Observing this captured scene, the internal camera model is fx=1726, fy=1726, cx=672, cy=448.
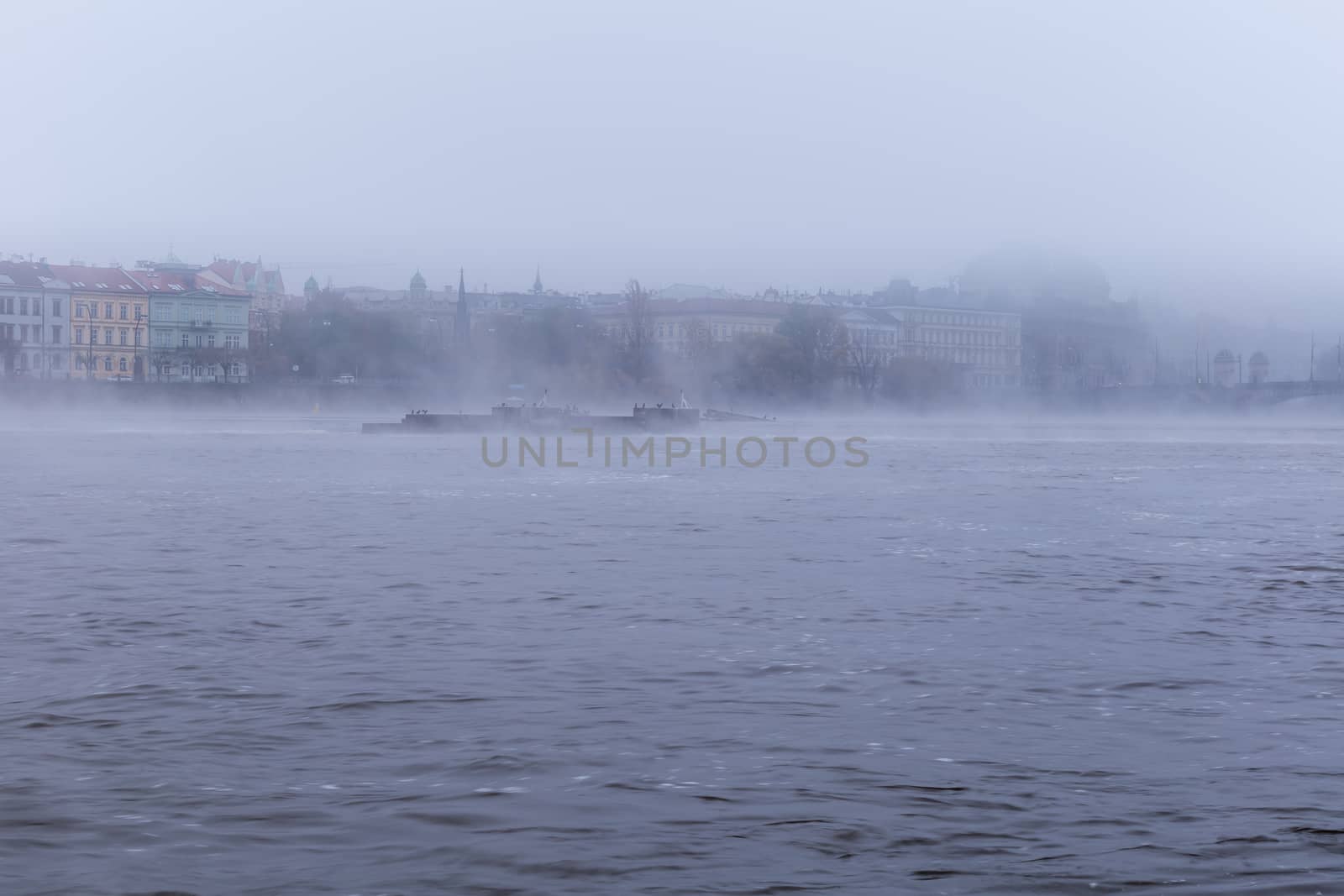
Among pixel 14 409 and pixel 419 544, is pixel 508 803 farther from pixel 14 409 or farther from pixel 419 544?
pixel 14 409

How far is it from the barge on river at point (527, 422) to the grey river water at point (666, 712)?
4404cm

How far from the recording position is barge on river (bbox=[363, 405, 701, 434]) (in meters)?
63.1

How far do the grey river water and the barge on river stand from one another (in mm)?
44039

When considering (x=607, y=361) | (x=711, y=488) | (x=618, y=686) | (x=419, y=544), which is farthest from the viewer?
(x=607, y=361)

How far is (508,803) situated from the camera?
6348mm

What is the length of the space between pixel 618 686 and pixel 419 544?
8.83 m

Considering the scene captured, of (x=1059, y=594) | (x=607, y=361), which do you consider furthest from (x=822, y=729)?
(x=607, y=361)

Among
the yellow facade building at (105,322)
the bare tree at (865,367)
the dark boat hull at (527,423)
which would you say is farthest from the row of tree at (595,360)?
the dark boat hull at (527,423)

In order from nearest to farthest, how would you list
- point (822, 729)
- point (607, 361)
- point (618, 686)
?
point (822, 729) < point (618, 686) < point (607, 361)

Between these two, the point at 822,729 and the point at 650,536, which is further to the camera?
the point at 650,536

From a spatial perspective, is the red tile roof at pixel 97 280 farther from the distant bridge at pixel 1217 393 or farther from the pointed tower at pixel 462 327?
the distant bridge at pixel 1217 393

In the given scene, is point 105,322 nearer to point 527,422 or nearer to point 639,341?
point 639,341

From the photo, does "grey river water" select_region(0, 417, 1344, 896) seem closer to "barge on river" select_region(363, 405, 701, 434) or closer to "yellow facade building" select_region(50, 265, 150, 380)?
"barge on river" select_region(363, 405, 701, 434)

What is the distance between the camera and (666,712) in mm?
8047
